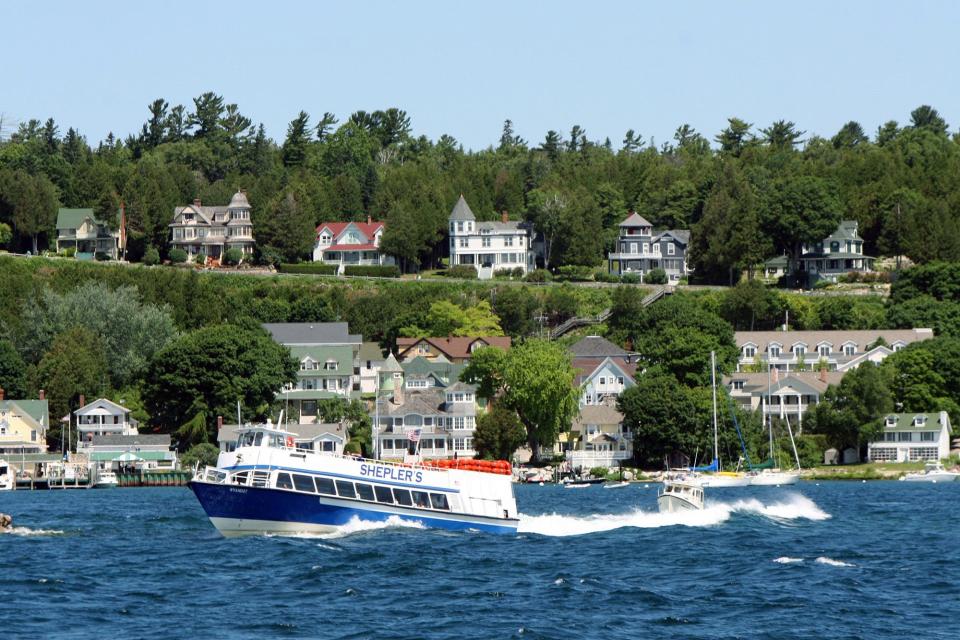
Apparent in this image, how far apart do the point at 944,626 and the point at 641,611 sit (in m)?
8.80

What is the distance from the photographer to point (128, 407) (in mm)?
144750

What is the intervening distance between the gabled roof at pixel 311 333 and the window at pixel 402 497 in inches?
3553

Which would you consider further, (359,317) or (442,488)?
(359,317)

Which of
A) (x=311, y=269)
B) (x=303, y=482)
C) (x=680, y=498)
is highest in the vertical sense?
(x=311, y=269)

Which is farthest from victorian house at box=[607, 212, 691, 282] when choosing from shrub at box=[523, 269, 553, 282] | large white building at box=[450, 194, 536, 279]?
shrub at box=[523, 269, 553, 282]

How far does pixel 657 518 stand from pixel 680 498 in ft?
8.99

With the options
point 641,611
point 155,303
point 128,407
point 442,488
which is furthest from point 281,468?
point 155,303

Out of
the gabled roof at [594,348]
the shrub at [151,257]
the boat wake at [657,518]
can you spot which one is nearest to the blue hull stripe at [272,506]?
the boat wake at [657,518]

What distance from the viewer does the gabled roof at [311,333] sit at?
16225cm

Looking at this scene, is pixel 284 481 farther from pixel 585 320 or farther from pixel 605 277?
pixel 605 277

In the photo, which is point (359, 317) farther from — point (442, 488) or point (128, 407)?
point (442, 488)

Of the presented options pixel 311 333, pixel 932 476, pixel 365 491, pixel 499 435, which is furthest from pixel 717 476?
pixel 365 491

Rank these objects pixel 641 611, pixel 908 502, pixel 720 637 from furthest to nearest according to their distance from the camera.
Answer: pixel 908 502, pixel 641 611, pixel 720 637

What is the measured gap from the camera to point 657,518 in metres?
82.9
